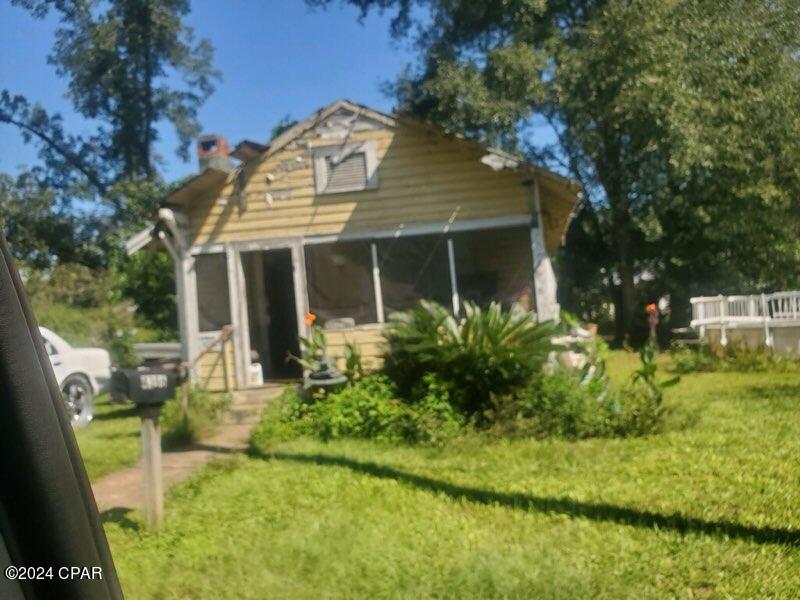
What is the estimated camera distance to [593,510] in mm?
4551

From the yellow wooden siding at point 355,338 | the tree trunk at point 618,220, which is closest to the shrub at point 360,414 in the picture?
the yellow wooden siding at point 355,338

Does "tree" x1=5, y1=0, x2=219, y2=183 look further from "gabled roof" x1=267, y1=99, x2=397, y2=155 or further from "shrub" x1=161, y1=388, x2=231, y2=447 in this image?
"shrub" x1=161, y1=388, x2=231, y2=447

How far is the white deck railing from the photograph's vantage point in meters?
8.15

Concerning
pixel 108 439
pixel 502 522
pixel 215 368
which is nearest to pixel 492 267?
pixel 215 368

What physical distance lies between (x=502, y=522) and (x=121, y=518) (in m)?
2.65

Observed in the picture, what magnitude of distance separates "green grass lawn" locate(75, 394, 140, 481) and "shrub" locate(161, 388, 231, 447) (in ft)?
1.27

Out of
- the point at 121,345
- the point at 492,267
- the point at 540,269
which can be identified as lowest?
the point at 121,345

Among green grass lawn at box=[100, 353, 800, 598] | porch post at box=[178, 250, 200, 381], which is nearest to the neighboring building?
green grass lawn at box=[100, 353, 800, 598]

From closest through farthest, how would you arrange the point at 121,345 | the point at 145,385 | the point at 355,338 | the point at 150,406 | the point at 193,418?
1. the point at 145,385
2. the point at 150,406
3. the point at 193,418
4. the point at 355,338
5. the point at 121,345

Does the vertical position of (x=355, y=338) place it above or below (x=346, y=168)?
below

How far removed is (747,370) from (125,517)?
6.41m

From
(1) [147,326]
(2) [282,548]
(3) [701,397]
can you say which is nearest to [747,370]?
(3) [701,397]

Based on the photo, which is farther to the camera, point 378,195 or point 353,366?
point 378,195

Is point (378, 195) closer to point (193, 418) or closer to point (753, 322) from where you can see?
point (193, 418)
